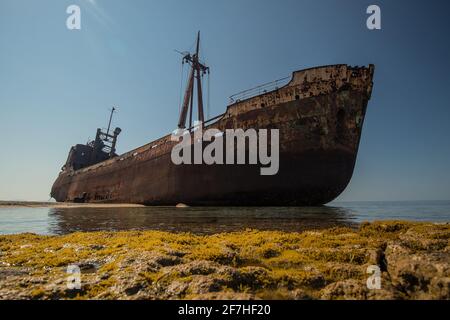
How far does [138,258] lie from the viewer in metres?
3.79

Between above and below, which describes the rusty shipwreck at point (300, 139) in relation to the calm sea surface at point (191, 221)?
above

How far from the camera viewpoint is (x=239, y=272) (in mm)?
2994

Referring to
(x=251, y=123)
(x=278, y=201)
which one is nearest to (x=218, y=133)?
(x=251, y=123)

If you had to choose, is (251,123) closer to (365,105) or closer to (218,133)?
(218,133)

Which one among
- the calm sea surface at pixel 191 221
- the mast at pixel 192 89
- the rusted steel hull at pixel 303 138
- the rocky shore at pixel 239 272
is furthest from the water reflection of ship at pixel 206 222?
the mast at pixel 192 89

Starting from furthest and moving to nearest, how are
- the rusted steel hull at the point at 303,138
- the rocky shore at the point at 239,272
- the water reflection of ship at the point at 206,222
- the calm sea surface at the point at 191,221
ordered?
the rusted steel hull at the point at 303,138 → the calm sea surface at the point at 191,221 → the water reflection of ship at the point at 206,222 → the rocky shore at the point at 239,272

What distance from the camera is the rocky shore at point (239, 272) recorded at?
8.34 ft

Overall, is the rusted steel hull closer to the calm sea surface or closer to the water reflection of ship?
the calm sea surface

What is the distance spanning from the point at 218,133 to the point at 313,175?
701cm

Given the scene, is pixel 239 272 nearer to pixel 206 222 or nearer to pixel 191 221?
pixel 206 222

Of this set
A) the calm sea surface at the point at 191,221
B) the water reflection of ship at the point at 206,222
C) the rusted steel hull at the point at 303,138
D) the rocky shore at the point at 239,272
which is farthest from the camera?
the rusted steel hull at the point at 303,138

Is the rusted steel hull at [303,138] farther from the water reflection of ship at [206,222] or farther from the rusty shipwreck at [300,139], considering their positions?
the water reflection of ship at [206,222]

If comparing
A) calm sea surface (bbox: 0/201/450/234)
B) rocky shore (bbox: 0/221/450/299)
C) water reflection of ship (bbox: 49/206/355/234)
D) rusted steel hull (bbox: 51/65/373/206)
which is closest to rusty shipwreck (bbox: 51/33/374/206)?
rusted steel hull (bbox: 51/65/373/206)
